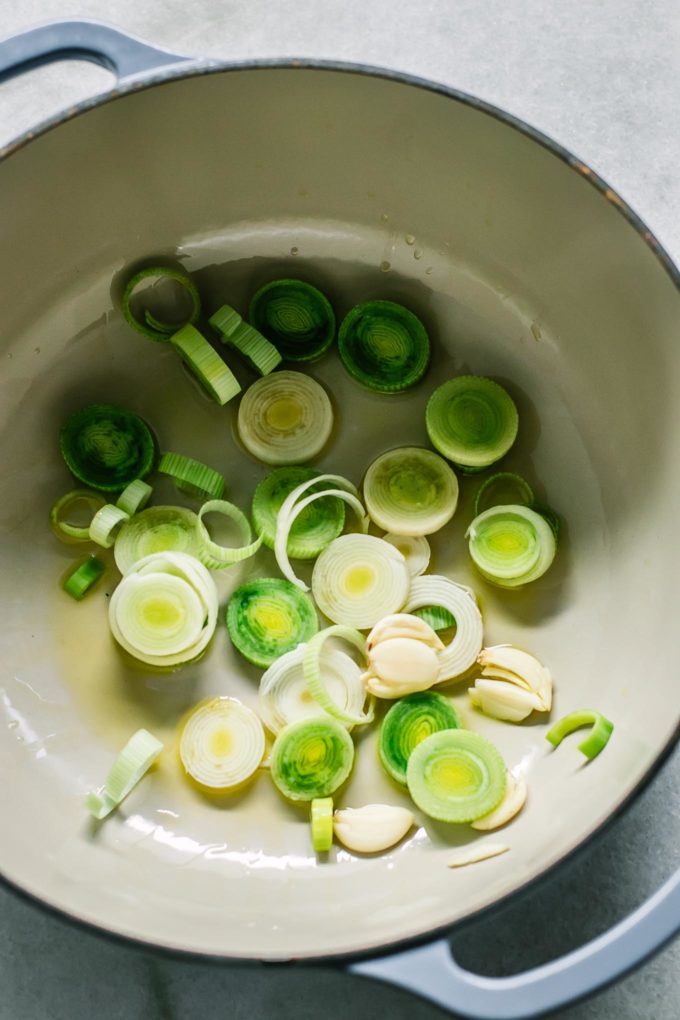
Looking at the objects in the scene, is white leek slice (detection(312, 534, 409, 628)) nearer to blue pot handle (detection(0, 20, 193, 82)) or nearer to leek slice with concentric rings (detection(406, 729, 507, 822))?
leek slice with concentric rings (detection(406, 729, 507, 822))

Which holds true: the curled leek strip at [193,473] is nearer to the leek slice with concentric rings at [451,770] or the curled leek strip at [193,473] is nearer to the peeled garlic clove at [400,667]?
the peeled garlic clove at [400,667]

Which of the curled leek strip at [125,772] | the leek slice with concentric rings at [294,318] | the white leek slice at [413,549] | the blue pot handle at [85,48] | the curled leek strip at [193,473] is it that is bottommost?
the curled leek strip at [125,772]

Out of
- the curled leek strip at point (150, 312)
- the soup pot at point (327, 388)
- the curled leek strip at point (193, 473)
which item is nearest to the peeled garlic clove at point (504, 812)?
the soup pot at point (327, 388)

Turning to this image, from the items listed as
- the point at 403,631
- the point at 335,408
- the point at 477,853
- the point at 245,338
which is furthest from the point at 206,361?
the point at 477,853

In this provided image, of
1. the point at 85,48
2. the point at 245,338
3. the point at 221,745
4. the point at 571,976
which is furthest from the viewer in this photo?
the point at 245,338

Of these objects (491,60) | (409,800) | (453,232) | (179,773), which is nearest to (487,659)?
(409,800)

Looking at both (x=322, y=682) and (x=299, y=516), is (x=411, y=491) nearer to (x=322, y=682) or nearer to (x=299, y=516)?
(x=299, y=516)
